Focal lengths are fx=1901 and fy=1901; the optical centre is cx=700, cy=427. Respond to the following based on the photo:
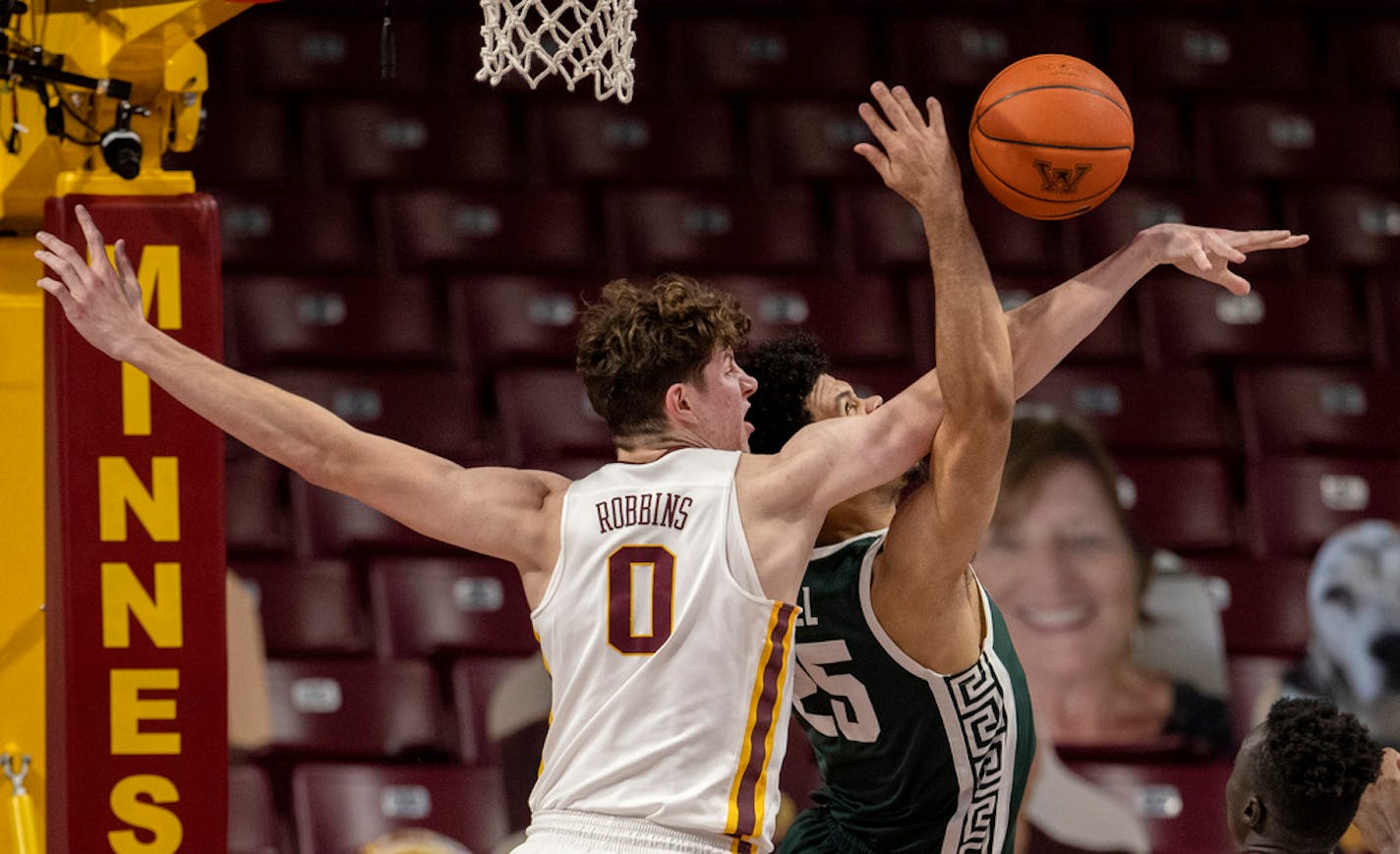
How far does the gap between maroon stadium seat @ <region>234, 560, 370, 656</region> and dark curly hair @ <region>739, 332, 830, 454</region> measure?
298 cm

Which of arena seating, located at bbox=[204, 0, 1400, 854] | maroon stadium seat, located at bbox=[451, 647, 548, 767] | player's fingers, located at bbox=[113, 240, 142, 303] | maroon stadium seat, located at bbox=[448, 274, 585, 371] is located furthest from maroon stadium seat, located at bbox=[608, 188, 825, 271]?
player's fingers, located at bbox=[113, 240, 142, 303]

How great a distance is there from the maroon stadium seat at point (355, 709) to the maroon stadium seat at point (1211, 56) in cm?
A: 434

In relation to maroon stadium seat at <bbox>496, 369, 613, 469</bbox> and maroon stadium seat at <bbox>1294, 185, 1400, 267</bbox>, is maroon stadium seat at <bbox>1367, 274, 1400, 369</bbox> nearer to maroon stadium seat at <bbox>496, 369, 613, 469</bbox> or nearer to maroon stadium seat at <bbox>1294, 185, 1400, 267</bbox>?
maroon stadium seat at <bbox>1294, 185, 1400, 267</bbox>

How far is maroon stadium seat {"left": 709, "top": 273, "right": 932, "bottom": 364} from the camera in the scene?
24.5 feet

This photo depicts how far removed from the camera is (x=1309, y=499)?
7387 millimetres

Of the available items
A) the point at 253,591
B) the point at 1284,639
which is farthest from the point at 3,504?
the point at 1284,639

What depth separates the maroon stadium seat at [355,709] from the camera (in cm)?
657

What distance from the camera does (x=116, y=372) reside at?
15.0 ft

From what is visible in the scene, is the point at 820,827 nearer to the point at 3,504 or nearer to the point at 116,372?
the point at 116,372

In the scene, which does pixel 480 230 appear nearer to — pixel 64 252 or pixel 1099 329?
pixel 1099 329

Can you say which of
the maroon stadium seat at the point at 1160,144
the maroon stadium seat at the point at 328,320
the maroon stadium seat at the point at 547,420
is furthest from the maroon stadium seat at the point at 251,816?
the maroon stadium seat at the point at 1160,144

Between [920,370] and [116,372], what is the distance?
3.71 metres

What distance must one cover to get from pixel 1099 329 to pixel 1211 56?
1.77m

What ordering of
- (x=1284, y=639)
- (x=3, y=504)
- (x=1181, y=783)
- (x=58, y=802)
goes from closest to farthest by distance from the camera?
(x=58, y=802), (x=3, y=504), (x=1181, y=783), (x=1284, y=639)
